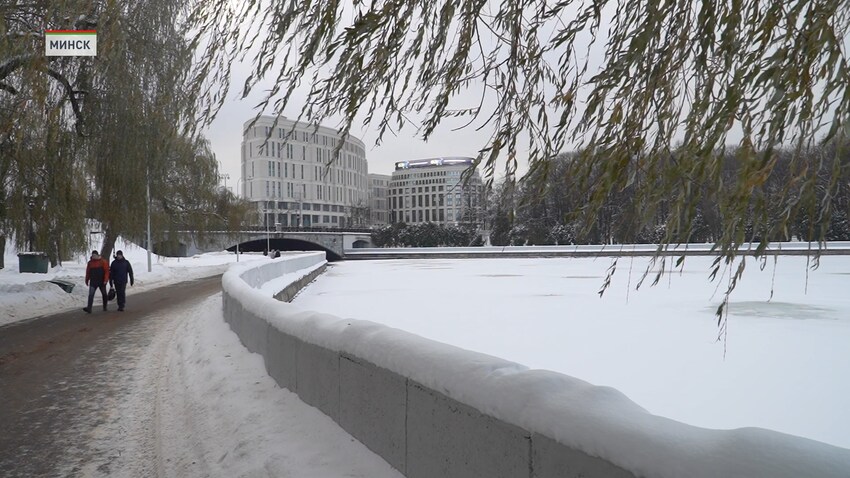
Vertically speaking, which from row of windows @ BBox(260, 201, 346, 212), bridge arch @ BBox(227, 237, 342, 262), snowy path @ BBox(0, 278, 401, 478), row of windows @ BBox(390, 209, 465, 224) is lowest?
bridge arch @ BBox(227, 237, 342, 262)

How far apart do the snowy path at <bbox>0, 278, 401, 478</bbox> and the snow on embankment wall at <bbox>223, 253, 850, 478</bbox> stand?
0.29 metres

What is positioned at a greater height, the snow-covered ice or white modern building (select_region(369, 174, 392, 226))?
white modern building (select_region(369, 174, 392, 226))

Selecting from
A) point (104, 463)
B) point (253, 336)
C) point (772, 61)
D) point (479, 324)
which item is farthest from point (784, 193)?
point (479, 324)

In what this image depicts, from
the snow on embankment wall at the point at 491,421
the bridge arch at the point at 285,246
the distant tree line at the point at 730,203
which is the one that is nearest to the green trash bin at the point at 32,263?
the snow on embankment wall at the point at 491,421

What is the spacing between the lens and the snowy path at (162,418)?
4273mm

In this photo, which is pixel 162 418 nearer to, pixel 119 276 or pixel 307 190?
pixel 119 276

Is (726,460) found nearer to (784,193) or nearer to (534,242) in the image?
(784,193)

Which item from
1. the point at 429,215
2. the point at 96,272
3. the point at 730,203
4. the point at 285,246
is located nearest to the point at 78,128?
the point at 96,272

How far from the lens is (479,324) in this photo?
13.0m

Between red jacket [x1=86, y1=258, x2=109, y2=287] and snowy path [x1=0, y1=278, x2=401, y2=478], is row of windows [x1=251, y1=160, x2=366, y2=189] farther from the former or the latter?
snowy path [x1=0, y1=278, x2=401, y2=478]

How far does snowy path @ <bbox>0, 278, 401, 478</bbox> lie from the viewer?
427 centimetres

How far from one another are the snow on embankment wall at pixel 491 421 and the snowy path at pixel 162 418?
0.95ft

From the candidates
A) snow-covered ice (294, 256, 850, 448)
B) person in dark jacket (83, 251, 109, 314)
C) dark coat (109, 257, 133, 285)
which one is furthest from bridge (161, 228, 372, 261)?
snow-covered ice (294, 256, 850, 448)

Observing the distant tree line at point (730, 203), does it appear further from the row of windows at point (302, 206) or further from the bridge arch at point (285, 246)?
the row of windows at point (302, 206)
